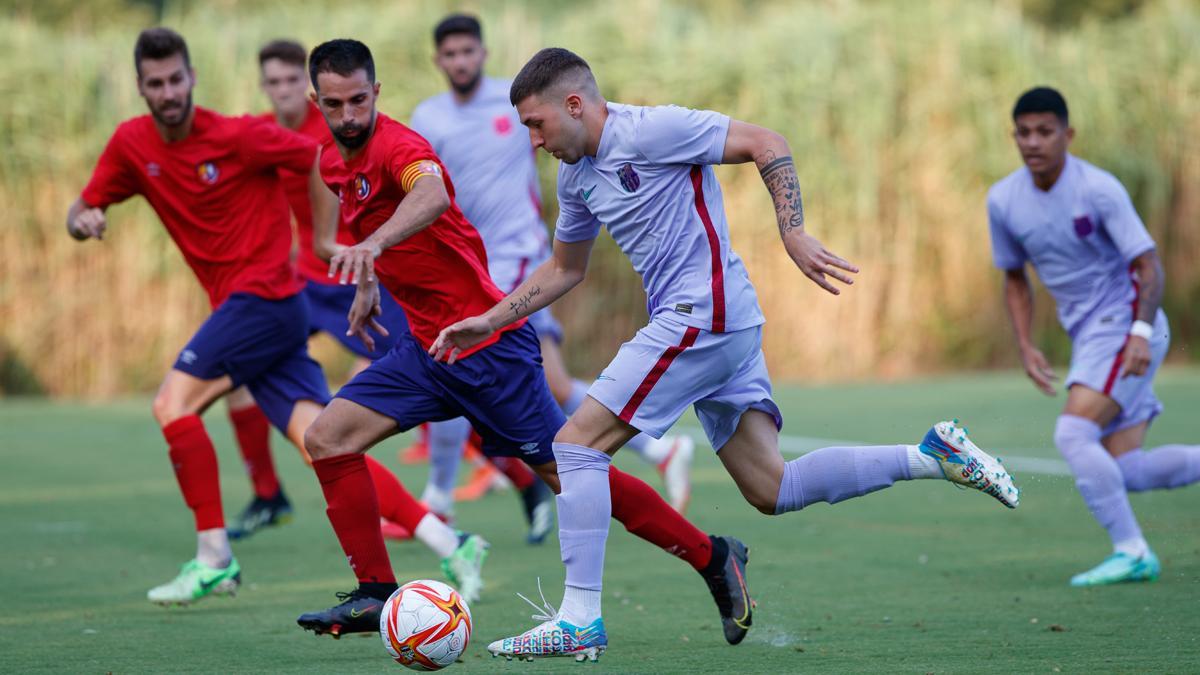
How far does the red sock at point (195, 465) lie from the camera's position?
21.8 ft

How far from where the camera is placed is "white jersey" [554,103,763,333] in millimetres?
5070

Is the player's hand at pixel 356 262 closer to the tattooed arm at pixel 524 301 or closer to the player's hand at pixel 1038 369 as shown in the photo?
the tattooed arm at pixel 524 301

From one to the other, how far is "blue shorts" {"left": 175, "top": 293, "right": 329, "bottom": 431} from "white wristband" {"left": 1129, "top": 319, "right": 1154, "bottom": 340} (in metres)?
3.58

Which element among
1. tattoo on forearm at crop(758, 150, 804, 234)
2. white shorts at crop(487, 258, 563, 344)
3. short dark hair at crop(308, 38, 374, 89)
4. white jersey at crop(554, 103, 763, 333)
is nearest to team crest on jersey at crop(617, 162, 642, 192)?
white jersey at crop(554, 103, 763, 333)

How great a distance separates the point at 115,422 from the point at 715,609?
10335 millimetres

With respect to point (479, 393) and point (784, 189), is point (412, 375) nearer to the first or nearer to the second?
point (479, 393)

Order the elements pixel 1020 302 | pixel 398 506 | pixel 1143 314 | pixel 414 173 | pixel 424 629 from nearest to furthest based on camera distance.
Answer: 1. pixel 424 629
2. pixel 414 173
3. pixel 398 506
4. pixel 1143 314
5. pixel 1020 302

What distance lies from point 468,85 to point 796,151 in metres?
10.0

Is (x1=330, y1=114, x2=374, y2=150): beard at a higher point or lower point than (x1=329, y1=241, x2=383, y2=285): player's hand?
higher

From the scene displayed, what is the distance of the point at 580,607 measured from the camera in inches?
192

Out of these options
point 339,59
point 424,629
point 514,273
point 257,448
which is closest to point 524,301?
point 339,59

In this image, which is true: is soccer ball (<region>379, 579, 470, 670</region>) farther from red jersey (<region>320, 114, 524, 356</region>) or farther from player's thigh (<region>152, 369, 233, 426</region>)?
player's thigh (<region>152, 369, 233, 426</region>)

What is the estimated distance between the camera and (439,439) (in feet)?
26.8

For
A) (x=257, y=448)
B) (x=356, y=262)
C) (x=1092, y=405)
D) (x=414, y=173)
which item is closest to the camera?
(x=356, y=262)
